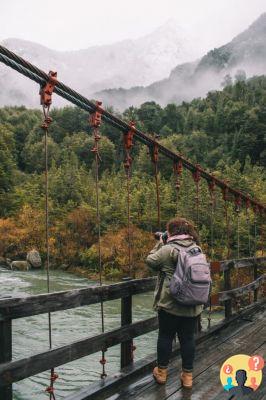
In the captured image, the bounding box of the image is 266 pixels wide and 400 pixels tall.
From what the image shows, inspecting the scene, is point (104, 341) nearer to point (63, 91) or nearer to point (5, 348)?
point (5, 348)

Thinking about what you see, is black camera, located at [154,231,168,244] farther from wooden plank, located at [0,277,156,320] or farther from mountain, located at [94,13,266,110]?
mountain, located at [94,13,266,110]

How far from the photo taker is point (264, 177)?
140 feet

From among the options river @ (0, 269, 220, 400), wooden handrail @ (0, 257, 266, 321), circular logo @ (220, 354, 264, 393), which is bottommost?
river @ (0, 269, 220, 400)

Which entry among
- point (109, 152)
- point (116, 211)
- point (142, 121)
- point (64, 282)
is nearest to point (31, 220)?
point (116, 211)

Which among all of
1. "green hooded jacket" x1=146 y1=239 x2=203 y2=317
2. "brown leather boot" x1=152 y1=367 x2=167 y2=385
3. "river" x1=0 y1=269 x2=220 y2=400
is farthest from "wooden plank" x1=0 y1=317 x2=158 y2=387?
"river" x1=0 y1=269 x2=220 y2=400

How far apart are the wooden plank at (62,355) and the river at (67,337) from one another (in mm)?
2528

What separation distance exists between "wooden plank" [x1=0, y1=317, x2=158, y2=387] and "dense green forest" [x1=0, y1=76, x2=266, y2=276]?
5.97 feet

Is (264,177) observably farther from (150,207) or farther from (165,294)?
(165,294)

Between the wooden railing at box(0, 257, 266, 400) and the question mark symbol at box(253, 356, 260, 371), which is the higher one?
the wooden railing at box(0, 257, 266, 400)

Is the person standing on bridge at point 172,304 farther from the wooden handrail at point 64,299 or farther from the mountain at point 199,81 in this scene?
the mountain at point 199,81

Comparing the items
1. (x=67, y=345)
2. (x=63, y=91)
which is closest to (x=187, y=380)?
(x=67, y=345)

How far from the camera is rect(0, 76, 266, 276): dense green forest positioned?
26.3 meters

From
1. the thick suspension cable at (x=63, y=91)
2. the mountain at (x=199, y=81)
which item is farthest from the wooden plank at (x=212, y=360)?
the mountain at (x=199, y=81)

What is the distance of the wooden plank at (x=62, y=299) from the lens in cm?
241
